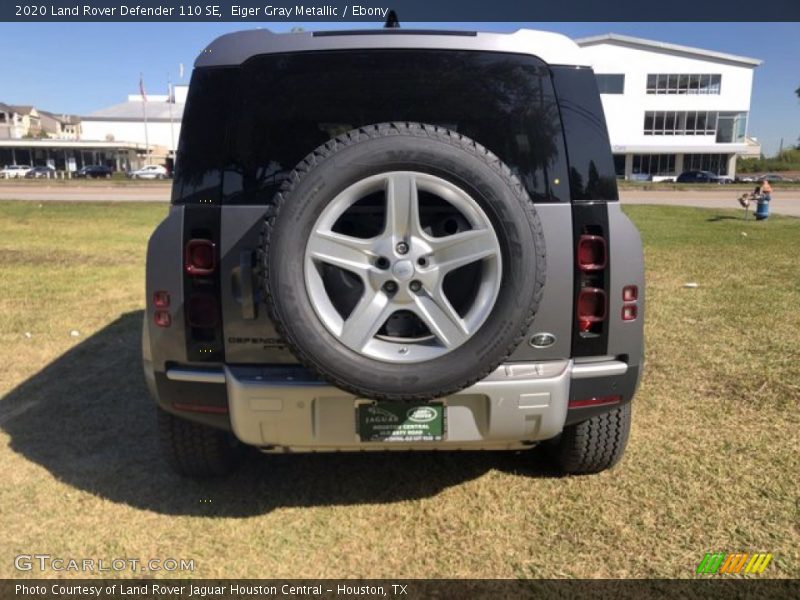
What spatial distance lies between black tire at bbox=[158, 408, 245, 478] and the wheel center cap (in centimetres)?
135

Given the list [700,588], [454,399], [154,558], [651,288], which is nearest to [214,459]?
[154,558]

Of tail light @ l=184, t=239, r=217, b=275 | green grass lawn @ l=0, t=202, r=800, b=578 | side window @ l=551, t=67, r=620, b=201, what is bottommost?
green grass lawn @ l=0, t=202, r=800, b=578

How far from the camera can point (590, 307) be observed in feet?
8.66

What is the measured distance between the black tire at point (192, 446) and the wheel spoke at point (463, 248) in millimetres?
1482

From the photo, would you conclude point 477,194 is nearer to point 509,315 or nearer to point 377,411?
point 509,315

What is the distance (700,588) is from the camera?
2465mm

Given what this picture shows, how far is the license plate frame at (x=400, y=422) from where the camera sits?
103 inches

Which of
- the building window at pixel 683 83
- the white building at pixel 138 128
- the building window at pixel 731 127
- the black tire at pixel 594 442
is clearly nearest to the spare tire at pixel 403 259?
the black tire at pixel 594 442

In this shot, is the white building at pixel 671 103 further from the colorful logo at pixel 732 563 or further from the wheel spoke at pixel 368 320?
the wheel spoke at pixel 368 320

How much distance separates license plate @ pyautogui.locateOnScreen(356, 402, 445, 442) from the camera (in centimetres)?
261

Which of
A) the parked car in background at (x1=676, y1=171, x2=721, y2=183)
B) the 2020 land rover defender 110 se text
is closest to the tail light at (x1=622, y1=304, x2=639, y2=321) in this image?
the 2020 land rover defender 110 se text

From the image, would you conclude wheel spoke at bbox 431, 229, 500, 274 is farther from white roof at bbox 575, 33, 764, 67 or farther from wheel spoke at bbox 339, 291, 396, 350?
white roof at bbox 575, 33, 764, 67

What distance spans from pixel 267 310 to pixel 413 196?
2.18 ft
